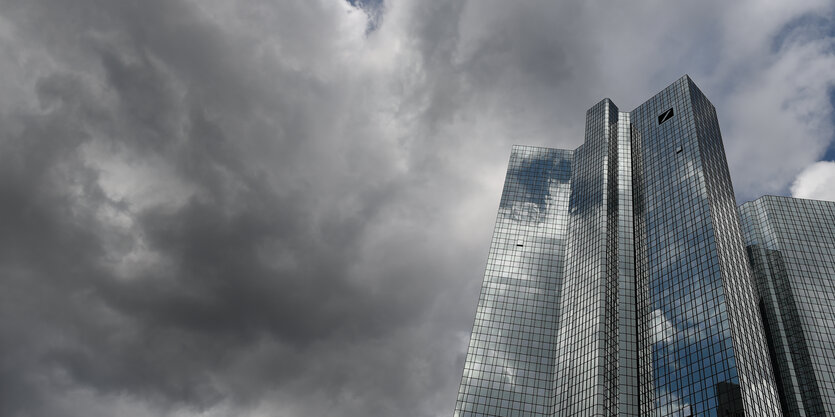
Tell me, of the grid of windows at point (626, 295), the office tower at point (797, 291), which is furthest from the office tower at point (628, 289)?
the office tower at point (797, 291)

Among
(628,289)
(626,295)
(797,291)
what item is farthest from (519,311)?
(797,291)

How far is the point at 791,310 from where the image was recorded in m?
157

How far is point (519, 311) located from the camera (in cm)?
16338

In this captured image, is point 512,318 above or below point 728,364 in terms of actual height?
above

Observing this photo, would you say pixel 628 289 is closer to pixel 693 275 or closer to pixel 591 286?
pixel 591 286

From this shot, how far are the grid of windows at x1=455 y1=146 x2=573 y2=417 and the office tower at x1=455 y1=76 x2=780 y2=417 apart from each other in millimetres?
360

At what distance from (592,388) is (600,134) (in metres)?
89.7

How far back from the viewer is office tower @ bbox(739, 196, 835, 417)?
142625mm

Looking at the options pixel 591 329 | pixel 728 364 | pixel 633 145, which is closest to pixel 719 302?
pixel 728 364

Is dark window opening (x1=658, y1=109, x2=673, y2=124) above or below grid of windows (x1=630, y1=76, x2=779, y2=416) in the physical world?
above

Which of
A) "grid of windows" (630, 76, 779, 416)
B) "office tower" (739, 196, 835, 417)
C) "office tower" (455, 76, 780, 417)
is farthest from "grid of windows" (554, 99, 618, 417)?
"office tower" (739, 196, 835, 417)

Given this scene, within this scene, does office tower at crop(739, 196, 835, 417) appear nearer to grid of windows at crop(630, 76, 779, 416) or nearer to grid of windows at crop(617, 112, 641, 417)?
grid of windows at crop(630, 76, 779, 416)

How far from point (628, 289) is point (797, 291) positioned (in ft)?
183

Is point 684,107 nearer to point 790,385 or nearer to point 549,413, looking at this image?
point 790,385
